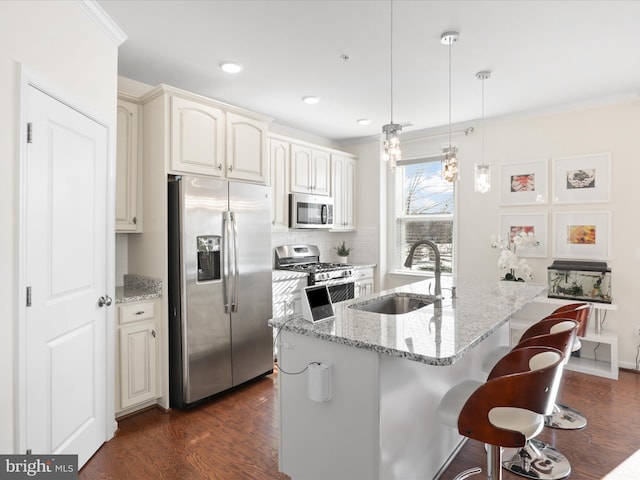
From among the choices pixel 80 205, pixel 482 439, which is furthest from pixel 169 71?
pixel 482 439

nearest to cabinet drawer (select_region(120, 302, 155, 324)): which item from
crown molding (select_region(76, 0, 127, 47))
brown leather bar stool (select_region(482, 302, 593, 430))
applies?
crown molding (select_region(76, 0, 127, 47))

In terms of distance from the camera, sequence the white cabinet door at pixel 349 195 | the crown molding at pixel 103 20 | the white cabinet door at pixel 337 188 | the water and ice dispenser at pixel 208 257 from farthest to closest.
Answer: the white cabinet door at pixel 349 195 → the white cabinet door at pixel 337 188 → the water and ice dispenser at pixel 208 257 → the crown molding at pixel 103 20

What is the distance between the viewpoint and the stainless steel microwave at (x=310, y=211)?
4.41m

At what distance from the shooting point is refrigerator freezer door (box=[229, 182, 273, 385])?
3264 mm

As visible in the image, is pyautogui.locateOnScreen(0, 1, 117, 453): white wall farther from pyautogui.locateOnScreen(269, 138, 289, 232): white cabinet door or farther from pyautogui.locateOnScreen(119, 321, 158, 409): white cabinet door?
pyautogui.locateOnScreen(269, 138, 289, 232): white cabinet door

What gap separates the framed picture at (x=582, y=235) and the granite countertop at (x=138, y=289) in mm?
3938

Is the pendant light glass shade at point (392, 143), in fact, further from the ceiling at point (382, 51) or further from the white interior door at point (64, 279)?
the white interior door at point (64, 279)

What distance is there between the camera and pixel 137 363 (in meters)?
2.79

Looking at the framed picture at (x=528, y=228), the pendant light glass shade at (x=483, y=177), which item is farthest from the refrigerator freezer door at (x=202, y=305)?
the framed picture at (x=528, y=228)

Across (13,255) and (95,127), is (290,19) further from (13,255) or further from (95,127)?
(13,255)

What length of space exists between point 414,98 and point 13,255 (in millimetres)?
3430

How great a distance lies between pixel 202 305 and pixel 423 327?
6.12 feet

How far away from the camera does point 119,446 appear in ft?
8.01

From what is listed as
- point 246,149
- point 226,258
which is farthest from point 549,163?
point 226,258
